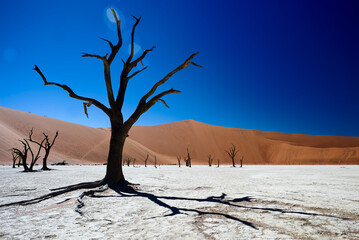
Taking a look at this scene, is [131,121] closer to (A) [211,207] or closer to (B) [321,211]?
(A) [211,207]

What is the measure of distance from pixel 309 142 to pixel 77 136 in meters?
77.6

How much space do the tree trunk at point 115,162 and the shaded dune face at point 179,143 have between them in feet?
129

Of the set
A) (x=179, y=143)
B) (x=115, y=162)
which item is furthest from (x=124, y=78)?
(x=179, y=143)

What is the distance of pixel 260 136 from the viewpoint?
78688 mm

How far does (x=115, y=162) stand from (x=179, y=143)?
65.1 m

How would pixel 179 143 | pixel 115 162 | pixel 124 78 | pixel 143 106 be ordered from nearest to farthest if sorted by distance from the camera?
pixel 115 162 < pixel 143 106 < pixel 124 78 < pixel 179 143

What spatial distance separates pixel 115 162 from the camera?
6.88 meters

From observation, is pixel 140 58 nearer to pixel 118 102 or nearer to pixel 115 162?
pixel 118 102

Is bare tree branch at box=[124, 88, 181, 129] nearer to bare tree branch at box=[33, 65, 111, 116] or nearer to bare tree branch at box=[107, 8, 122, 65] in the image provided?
bare tree branch at box=[33, 65, 111, 116]

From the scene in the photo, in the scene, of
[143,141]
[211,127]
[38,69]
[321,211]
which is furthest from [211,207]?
[211,127]

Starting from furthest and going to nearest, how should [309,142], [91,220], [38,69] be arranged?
[309,142]
[38,69]
[91,220]

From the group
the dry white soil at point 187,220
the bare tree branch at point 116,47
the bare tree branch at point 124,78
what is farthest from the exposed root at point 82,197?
the bare tree branch at point 116,47

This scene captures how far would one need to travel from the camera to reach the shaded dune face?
5000 cm

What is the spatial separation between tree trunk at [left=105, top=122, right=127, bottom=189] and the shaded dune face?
39451 mm
